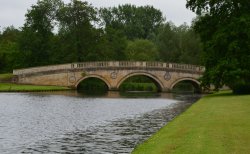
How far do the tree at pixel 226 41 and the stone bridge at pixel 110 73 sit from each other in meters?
25.8

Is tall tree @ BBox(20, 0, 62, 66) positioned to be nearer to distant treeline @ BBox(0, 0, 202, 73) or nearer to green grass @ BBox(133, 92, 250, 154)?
distant treeline @ BBox(0, 0, 202, 73)

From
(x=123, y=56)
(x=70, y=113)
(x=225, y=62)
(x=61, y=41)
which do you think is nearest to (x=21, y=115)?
(x=70, y=113)

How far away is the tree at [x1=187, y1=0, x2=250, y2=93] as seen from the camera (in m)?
40.9

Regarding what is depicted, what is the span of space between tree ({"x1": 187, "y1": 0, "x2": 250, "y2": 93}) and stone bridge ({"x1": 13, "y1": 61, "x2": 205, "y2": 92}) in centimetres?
2580

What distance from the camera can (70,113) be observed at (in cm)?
3102

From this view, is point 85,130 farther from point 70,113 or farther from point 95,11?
point 95,11

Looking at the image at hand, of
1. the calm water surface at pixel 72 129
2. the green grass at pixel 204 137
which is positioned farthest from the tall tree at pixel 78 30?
the green grass at pixel 204 137

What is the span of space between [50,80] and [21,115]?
41328mm

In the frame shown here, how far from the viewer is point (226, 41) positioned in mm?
41281

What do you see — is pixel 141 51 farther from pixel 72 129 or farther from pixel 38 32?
pixel 72 129

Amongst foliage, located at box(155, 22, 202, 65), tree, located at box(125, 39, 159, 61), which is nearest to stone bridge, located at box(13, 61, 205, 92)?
foliage, located at box(155, 22, 202, 65)

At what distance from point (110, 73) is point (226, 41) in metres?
32.0

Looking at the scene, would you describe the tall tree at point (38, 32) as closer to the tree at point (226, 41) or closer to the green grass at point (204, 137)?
the tree at point (226, 41)

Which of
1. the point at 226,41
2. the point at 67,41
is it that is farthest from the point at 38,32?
the point at 226,41
